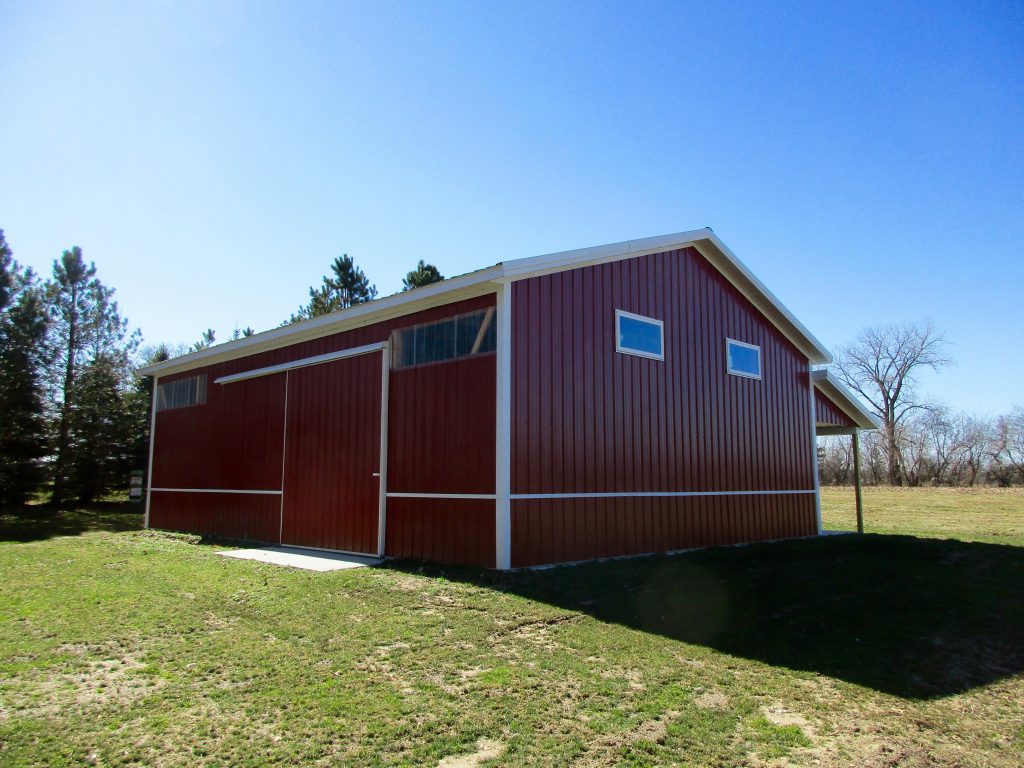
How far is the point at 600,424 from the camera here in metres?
9.04

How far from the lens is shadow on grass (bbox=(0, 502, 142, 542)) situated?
15.2m

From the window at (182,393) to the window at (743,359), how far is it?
10485 millimetres

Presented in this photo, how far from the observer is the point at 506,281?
8078mm

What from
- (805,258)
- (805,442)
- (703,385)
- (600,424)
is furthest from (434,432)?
(805,258)

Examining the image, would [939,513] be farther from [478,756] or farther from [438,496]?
[478,756]

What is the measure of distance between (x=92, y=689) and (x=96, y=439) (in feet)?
77.1

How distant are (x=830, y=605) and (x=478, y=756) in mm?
4706

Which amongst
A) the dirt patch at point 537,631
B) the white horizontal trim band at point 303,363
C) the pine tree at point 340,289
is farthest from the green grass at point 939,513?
the pine tree at point 340,289

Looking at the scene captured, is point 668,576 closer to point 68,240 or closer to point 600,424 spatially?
point 600,424

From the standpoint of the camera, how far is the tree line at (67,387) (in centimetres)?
2147

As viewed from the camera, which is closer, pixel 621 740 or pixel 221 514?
pixel 621 740

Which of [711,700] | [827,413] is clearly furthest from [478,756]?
[827,413]

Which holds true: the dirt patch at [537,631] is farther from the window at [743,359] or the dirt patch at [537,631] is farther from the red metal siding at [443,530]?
the window at [743,359]

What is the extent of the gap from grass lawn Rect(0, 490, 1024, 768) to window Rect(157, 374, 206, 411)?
5975 mm
